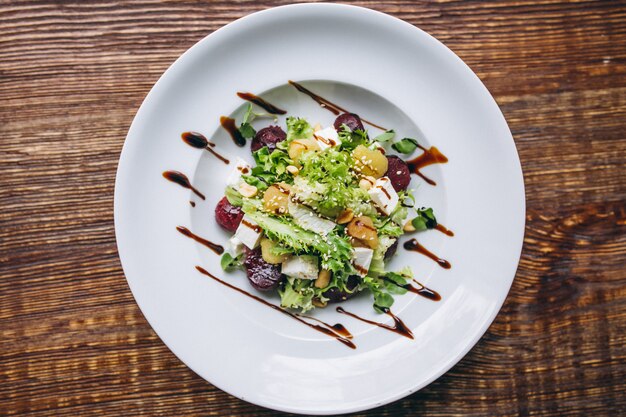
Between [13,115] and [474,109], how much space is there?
2.30 m

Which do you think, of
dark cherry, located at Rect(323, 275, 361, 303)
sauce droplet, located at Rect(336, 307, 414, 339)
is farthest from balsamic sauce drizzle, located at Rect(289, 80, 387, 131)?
sauce droplet, located at Rect(336, 307, 414, 339)

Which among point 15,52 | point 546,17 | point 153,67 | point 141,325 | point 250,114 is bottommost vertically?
point 141,325

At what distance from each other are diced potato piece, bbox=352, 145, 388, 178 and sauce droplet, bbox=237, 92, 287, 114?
1.44ft

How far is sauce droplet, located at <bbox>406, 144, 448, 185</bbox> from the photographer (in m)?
2.35

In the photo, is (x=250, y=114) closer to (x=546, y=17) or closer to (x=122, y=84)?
(x=122, y=84)

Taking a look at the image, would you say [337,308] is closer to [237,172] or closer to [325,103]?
[237,172]

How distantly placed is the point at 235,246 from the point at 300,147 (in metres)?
0.57

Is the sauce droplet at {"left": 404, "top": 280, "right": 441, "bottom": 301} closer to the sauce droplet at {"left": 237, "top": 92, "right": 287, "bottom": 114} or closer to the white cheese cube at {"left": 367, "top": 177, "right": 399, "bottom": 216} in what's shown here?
the white cheese cube at {"left": 367, "top": 177, "right": 399, "bottom": 216}

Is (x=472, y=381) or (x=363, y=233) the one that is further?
(x=472, y=381)

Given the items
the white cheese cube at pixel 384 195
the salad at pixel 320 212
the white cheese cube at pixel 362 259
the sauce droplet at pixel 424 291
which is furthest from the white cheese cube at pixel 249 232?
the sauce droplet at pixel 424 291

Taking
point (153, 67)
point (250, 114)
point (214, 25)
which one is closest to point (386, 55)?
point (250, 114)

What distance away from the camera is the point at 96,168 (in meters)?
2.48

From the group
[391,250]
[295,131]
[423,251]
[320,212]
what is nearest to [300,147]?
[295,131]

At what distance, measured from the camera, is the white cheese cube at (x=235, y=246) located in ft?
7.65
